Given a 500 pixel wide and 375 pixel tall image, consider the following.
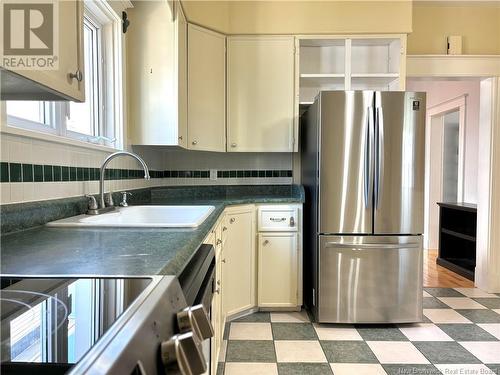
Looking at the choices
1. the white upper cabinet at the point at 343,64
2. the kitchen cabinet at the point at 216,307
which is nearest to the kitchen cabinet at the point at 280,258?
the kitchen cabinet at the point at 216,307

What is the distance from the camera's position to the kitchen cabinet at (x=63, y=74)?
873mm

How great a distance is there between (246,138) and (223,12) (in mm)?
993

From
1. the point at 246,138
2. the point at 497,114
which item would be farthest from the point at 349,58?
the point at 497,114

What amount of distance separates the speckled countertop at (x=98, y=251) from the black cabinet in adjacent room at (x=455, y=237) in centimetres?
358

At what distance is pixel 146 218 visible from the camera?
1760mm

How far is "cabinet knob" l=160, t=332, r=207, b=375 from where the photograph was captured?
0.47 m

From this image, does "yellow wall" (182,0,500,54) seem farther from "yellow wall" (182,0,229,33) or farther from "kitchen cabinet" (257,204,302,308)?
"kitchen cabinet" (257,204,302,308)

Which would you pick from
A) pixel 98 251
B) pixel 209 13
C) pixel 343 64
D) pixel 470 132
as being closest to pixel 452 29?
pixel 343 64

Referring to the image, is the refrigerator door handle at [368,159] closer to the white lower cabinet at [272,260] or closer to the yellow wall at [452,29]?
the white lower cabinet at [272,260]

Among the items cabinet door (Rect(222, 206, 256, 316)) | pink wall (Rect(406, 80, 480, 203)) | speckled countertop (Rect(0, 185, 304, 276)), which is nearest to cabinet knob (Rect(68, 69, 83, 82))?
speckled countertop (Rect(0, 185, 304, 276))

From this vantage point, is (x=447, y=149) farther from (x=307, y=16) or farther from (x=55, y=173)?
(x=55, y=173)

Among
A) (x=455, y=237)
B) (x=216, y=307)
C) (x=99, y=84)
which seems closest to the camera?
(x=216, y=307)

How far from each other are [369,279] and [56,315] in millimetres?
2227

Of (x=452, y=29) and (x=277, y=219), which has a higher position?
(x=452, y=29)
